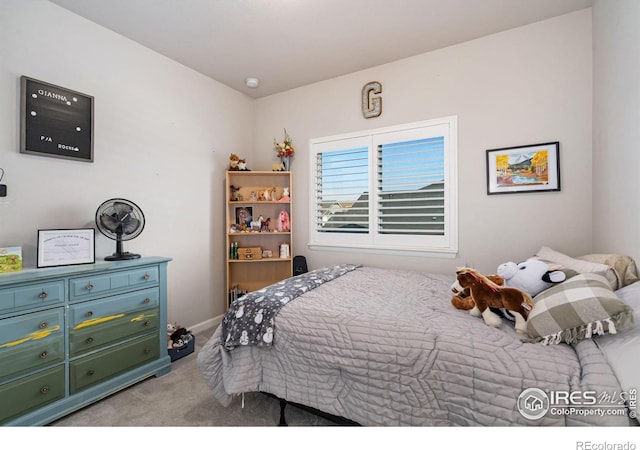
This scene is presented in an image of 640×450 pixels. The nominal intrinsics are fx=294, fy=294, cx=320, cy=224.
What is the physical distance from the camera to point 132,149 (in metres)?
2.56

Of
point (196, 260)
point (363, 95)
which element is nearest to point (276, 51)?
point (363, 95)

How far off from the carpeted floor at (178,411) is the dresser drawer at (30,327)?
54cm

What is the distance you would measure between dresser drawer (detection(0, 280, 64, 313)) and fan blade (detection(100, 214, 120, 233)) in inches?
20.6

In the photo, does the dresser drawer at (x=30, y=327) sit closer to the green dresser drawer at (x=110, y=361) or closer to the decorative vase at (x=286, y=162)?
the green dresser drawer at (x=110, y=361)

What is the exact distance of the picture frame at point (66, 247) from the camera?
1.91 metres

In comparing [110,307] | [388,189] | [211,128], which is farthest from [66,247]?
[388,189]

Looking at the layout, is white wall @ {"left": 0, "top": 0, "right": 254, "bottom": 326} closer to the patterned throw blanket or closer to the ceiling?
the ceiling

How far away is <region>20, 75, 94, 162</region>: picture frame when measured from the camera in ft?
6.38

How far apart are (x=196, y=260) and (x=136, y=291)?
3.29 feet

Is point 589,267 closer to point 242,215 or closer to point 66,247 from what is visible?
point 242,215

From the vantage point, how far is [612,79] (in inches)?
71.3

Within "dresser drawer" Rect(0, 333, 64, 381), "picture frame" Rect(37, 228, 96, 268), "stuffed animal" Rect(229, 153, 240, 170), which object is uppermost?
"stuffed animal" Rect(229, 153, 240, 170)

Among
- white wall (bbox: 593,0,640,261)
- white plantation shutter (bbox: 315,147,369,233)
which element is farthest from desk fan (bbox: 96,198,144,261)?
white wall (bbox: 593,0,640,261)
